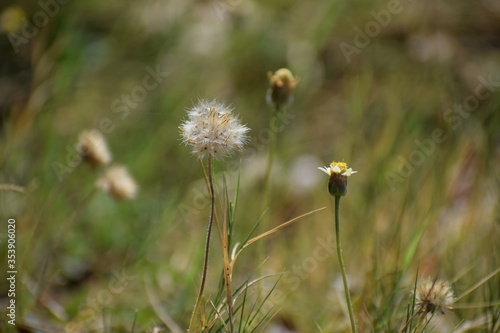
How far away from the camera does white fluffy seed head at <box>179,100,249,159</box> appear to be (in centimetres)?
89

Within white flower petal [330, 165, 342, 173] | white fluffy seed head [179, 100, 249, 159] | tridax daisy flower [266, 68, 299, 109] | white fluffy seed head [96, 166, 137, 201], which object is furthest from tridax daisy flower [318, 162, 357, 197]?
white fluffy seed head [96, 166, 137, 201]

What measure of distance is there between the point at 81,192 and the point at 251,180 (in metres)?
0.58

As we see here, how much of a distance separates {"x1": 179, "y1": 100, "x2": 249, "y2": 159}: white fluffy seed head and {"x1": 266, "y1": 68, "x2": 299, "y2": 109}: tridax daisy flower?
1.04ft

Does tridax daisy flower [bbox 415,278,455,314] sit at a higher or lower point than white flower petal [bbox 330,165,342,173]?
lower

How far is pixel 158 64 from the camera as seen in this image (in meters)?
2.39

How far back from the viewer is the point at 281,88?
1.22 meters

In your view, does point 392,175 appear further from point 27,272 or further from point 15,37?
point 15,37

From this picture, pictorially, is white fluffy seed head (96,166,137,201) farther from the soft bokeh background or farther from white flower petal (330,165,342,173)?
white flower petal (330,165,342,173)

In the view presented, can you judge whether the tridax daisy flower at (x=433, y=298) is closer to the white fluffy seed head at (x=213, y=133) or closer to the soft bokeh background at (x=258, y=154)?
the soft bokeh background at (x=258, y=154)

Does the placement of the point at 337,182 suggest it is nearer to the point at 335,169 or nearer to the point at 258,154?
the point at 335,169

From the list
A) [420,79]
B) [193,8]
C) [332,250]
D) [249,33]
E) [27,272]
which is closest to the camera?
[27,272]

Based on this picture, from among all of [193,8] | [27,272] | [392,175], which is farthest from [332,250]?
[193,8]

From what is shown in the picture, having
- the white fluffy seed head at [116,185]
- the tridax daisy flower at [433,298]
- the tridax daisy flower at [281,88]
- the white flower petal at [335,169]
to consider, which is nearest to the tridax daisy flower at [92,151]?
the white fluffy seed head at [116,185]

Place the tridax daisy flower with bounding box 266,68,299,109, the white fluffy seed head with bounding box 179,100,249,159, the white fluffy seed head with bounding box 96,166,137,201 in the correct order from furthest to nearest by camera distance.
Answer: the white fluffy seed head with bounding box 96,166,137,201
the tridax daisy flower with bounding box 266,68,299,109
the white fluffy seed head with bounding box 179,100,249,159
